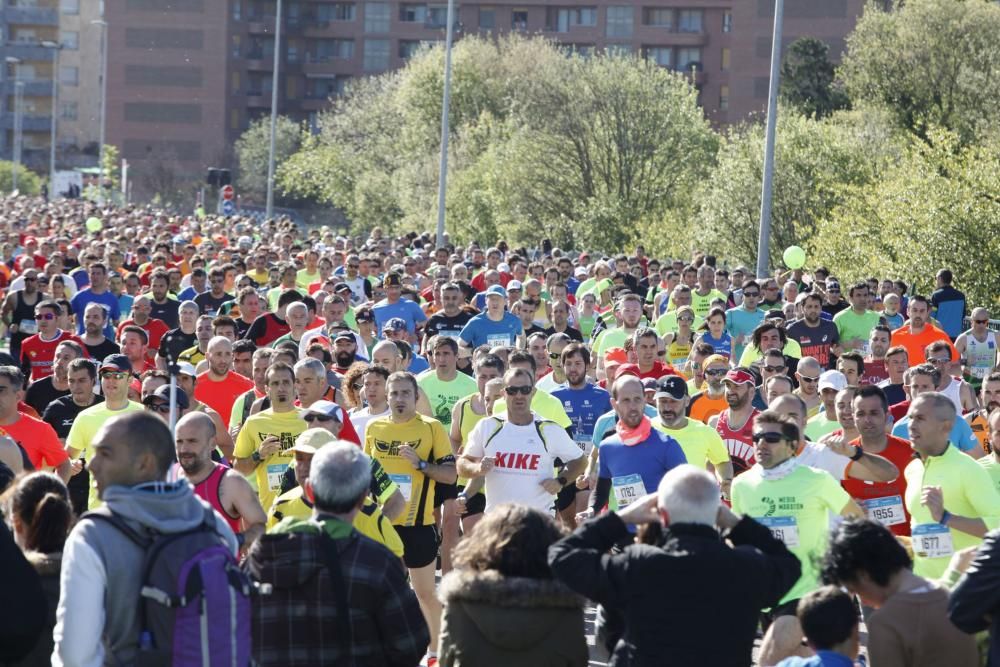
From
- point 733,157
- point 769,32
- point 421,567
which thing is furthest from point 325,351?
point 769,32

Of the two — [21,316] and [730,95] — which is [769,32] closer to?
[730,95]

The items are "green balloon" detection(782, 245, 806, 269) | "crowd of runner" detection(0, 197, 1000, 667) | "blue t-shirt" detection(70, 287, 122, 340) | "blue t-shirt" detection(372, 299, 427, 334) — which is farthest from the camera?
"green balloon" detection(782, 245, 806, 269)

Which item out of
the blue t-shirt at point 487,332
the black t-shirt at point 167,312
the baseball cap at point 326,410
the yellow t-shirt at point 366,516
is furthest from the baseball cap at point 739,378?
the black t-shirt at point 167,312

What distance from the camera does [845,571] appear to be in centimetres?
538

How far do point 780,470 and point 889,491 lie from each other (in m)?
1.22

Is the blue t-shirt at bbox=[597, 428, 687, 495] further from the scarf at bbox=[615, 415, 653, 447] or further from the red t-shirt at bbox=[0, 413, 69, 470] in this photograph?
the red t-shirt at bbox=[0, 413, 69, 470]

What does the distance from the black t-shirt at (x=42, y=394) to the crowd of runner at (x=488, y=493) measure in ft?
0.06

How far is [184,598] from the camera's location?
477cm

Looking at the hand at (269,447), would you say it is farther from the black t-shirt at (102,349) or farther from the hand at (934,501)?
the black t-shirt at (102,349)

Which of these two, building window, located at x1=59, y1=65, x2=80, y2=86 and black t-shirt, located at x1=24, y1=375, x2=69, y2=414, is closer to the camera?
black t-shirt, located at x1=24, y1=375, x2=69, y2=414

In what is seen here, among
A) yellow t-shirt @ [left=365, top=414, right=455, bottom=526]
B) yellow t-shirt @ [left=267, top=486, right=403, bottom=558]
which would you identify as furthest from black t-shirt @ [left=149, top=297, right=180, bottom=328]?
yellow t-shirt @ [left=267, top=486, right=403, bottom=558]

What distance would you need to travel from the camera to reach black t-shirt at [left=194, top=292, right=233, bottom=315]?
1755 cm

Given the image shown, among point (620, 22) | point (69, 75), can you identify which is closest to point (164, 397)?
point (620, 22)

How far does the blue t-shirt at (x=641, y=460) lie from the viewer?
27.6ft
